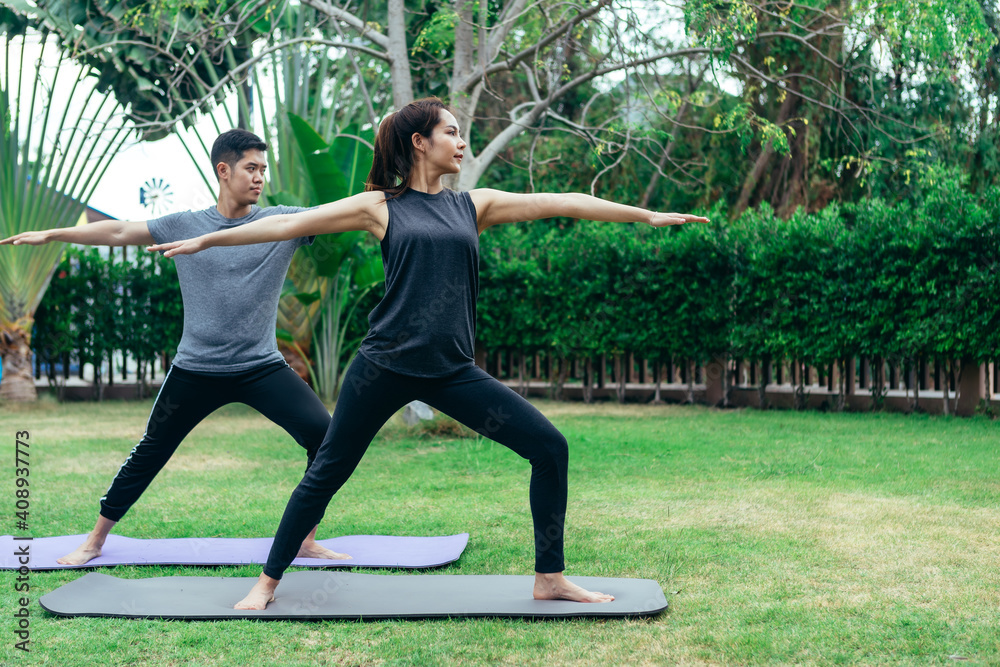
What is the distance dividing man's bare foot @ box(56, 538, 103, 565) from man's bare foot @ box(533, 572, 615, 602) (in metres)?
2.42

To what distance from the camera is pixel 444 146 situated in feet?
12.0

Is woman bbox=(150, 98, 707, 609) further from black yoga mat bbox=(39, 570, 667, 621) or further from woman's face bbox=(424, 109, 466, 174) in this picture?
black yoga mat bbox=(39, 570, 667, 621)

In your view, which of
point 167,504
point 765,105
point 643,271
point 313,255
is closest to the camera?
point 167,504

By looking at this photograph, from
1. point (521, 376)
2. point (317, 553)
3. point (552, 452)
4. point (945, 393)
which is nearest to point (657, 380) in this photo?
point (521, 376)

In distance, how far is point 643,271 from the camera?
12461mm

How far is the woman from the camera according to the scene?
3.55 metres

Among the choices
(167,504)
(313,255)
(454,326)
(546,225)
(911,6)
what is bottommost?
(167,504)

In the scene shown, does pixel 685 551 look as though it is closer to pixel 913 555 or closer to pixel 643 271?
pixel 913 555

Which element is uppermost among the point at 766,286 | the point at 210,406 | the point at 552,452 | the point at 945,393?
the point at 766,286

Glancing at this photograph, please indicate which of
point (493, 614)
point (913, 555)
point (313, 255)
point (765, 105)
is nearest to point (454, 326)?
point (493, 614)

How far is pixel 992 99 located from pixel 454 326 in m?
12.8

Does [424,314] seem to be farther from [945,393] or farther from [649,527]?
[945,393]

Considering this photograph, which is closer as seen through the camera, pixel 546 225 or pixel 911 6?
pixel 911 6

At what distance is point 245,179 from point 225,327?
2.46ft
